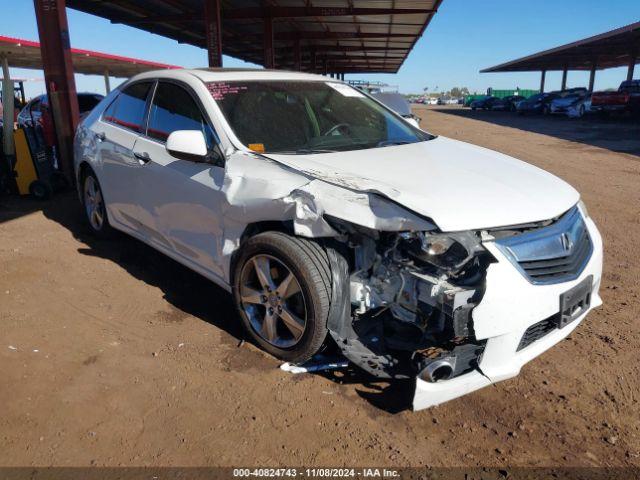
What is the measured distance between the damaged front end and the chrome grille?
17 cm

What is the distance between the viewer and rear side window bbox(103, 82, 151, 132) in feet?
13.4

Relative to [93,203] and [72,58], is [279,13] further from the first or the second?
[93,203]

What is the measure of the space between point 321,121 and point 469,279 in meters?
1.88

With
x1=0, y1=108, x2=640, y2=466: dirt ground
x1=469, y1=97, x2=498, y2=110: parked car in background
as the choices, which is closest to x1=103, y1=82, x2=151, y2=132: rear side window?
x1=0, y1=108, x2=640, y2=466: dirt ground

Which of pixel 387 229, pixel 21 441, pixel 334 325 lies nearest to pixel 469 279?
pixel 387 229

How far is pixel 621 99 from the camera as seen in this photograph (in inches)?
941

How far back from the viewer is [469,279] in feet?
7.57

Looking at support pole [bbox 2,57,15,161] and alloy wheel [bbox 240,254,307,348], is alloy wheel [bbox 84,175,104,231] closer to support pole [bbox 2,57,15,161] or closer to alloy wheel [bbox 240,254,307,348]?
alloy wheel [bbox 240,254,307,348]

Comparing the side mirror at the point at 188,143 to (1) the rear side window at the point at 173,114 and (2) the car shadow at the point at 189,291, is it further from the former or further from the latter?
(2) the car shadow at the point at 189,291

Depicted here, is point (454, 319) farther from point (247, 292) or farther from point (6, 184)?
point (6, 184)

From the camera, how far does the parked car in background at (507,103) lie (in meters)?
43.4

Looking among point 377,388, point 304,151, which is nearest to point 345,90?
point 304,151

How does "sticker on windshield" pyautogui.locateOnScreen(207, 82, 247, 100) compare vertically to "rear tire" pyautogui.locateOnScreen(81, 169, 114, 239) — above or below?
above

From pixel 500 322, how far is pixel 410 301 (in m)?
0.42
